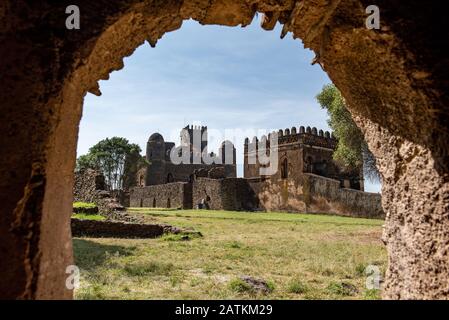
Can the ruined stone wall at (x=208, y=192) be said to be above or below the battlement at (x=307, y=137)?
below

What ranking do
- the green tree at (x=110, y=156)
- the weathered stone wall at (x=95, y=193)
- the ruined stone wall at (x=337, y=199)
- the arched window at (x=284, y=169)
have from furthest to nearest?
the green tree at (x=110, y=156), the arched window at (x=284, y=169), the ruined stone wall at (x=337, y=199), the weathered stone wall at (x=95, y=193)

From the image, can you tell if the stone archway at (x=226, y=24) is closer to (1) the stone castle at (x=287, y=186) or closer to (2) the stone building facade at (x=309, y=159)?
(1) the stone castle at (x=287, y=186)

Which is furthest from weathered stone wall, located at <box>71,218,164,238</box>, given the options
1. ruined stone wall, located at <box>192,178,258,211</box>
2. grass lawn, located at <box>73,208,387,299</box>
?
ruined stone wall, located at <box>192,178,258,211</box>

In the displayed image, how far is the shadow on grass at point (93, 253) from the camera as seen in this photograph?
6.90m

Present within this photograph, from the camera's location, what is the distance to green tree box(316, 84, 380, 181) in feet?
66.5

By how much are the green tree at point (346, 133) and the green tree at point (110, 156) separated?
1320 inches

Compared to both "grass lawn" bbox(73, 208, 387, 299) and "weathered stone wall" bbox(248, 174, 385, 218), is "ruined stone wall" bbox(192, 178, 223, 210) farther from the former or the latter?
"grass lawn" bbox(73, 208, 387, 299)

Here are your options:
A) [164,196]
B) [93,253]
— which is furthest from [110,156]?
[93,253]

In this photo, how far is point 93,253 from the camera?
8.27 metres

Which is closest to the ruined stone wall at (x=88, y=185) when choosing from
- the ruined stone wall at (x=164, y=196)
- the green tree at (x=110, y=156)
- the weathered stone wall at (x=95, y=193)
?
the weathered stone wall at (x=95, y=193)

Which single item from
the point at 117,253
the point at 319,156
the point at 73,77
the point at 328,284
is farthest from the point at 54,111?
the point at 319,156

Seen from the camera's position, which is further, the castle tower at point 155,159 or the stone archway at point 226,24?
the castle tower at point 155,159

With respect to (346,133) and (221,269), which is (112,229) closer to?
(221,269)
